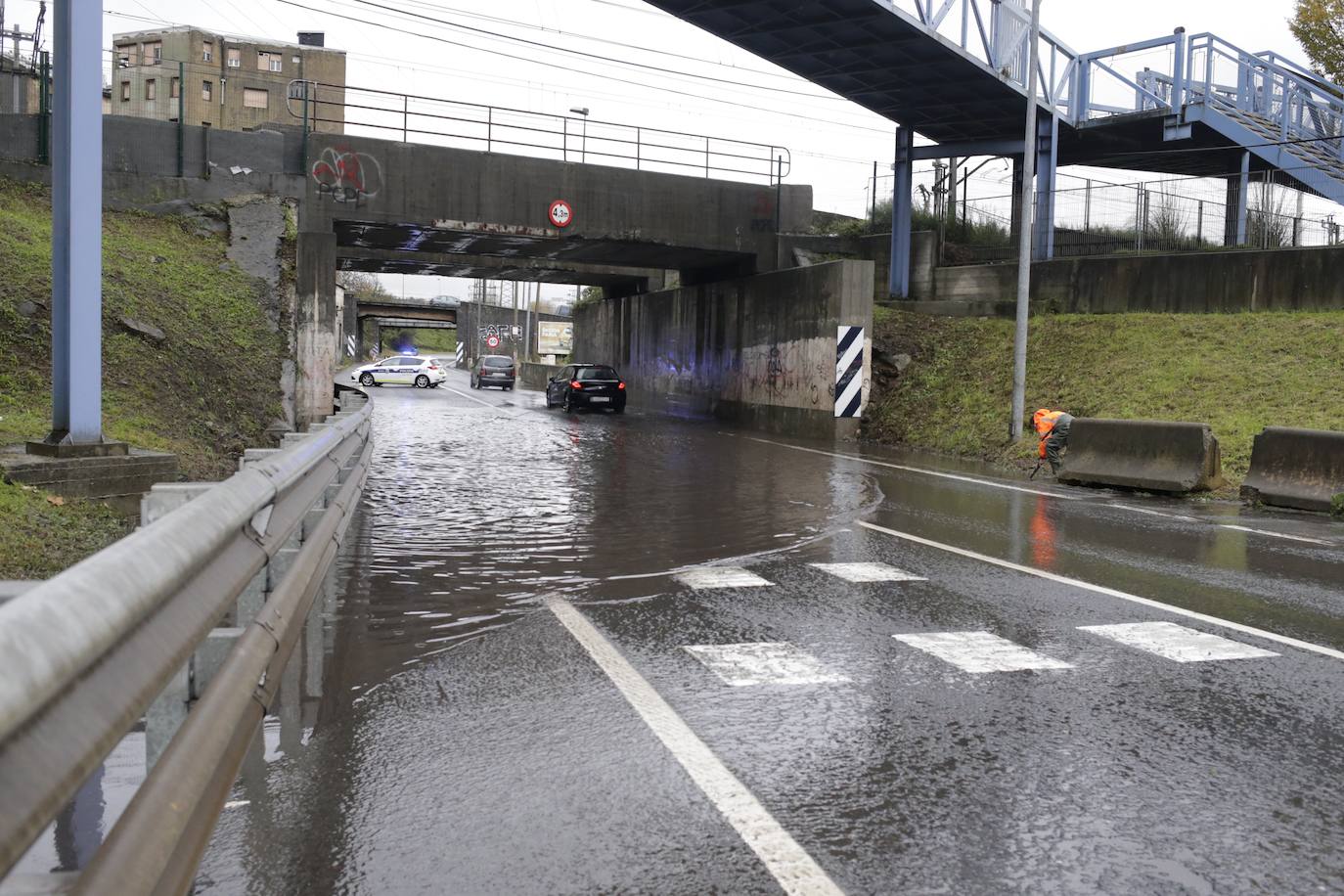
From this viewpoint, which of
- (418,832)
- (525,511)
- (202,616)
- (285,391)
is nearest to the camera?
(202,616)

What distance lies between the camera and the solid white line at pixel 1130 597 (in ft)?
21.3

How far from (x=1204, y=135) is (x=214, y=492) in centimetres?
3137

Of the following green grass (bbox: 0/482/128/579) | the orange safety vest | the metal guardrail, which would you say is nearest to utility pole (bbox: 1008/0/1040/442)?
the orange safety vest

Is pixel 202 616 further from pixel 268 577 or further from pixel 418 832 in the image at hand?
pixel 268 577

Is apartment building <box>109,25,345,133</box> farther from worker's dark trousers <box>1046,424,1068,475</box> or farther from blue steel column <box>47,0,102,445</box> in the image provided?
blue steel column <box>47,0,102,445</box>

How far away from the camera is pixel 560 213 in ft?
92.8

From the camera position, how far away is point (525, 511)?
1205 centimetres

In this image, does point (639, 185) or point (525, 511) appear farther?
point (639, 185)

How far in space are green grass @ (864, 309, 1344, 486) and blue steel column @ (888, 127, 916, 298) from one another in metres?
2.77

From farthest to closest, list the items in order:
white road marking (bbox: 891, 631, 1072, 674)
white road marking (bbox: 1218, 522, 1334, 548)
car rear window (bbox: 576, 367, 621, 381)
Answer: car rear window (bbox: 576, 367, 621, 381)
white road marking (bbox: 1218, 522, 1334, 548)
white road marking (bbox: 891, 631, 1072, 674)

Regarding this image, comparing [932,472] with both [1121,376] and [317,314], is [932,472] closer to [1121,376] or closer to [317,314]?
[1121,376]

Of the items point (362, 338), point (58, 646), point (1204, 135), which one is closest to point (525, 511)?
point (58, 646)

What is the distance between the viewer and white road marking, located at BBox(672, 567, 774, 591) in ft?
26.7

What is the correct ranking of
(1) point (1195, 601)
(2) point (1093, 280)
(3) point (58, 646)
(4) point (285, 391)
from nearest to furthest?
(3) point (58, 646), (1) point (1195, 601), (4) point (285, 391), (2) point (1093, 280)
